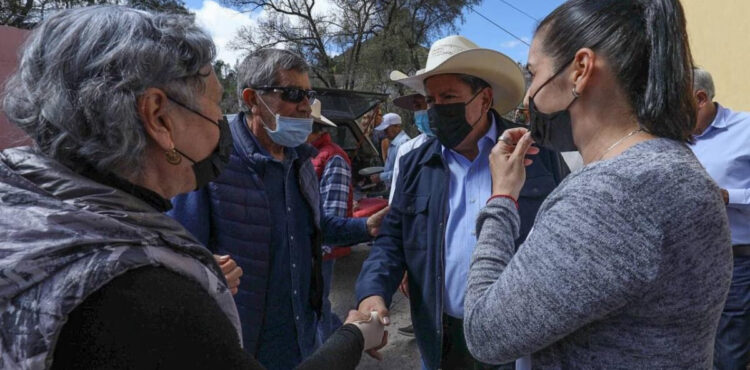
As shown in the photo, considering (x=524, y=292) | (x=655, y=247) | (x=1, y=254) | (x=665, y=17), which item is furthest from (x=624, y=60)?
(x=1, y=254)

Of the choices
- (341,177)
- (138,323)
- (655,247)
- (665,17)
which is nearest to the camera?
(138,323)

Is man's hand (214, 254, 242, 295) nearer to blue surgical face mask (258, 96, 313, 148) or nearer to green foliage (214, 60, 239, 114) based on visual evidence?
green foliage (214, 60, 239, 114)

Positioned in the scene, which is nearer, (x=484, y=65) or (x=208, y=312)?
(x=208, y=312)

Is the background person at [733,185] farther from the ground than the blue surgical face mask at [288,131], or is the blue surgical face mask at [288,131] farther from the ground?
the blue surgical face mask at [288,131]

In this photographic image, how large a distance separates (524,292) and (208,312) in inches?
24.9

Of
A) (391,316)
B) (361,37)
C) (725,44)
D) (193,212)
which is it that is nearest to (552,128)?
(193,212)

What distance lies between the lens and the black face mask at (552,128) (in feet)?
4.30

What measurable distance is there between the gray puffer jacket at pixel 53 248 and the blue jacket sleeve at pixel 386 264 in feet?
3.67

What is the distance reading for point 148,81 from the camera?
1.04 meters

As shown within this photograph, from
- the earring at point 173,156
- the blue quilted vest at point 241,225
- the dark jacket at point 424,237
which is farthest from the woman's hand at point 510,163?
the blue quilted vest at point 241,225

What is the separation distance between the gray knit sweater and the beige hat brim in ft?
4.68

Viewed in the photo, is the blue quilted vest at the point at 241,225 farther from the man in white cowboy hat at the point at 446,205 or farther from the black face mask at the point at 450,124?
the black face mask at the point at 450,124

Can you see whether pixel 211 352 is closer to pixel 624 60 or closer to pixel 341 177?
pixel 624 60

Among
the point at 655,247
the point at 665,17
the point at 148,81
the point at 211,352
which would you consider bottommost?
the point at 211,352
